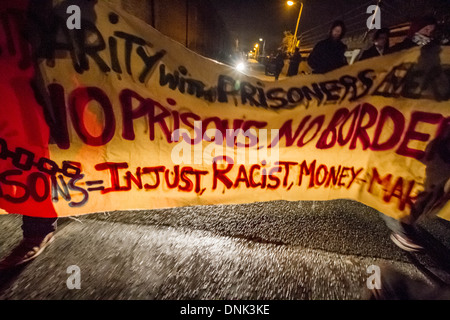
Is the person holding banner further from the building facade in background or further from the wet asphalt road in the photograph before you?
the building facade in background

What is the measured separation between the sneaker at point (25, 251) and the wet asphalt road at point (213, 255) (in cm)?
6

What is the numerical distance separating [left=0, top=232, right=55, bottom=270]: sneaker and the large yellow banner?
0.79ft

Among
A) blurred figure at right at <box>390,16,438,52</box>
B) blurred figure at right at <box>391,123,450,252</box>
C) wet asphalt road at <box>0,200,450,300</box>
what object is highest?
blurred figure at right at <box>390,16,438,52</box>

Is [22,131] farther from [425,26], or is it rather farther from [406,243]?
[425,26]

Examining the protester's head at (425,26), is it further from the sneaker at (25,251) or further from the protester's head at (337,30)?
the sneaker at (25,251)

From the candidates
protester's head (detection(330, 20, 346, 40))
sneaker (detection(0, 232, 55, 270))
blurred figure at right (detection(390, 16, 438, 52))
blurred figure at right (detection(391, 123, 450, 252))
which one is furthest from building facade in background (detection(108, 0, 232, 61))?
blurred figure at right (detection(391, 123, 450, 252))

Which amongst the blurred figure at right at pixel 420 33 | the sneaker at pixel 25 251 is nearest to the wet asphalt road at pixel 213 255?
the sneaker at pixel 25 251

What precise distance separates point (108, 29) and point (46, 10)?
386 millimetres

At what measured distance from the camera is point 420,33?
93.4 inches

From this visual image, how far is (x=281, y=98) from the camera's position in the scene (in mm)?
2047

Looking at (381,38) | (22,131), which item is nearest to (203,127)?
(22,131)

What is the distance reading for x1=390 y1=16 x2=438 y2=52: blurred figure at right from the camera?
229 centimetres

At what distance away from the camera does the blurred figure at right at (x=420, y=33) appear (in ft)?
7.52

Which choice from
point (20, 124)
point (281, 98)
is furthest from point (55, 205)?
point (281, 98)
